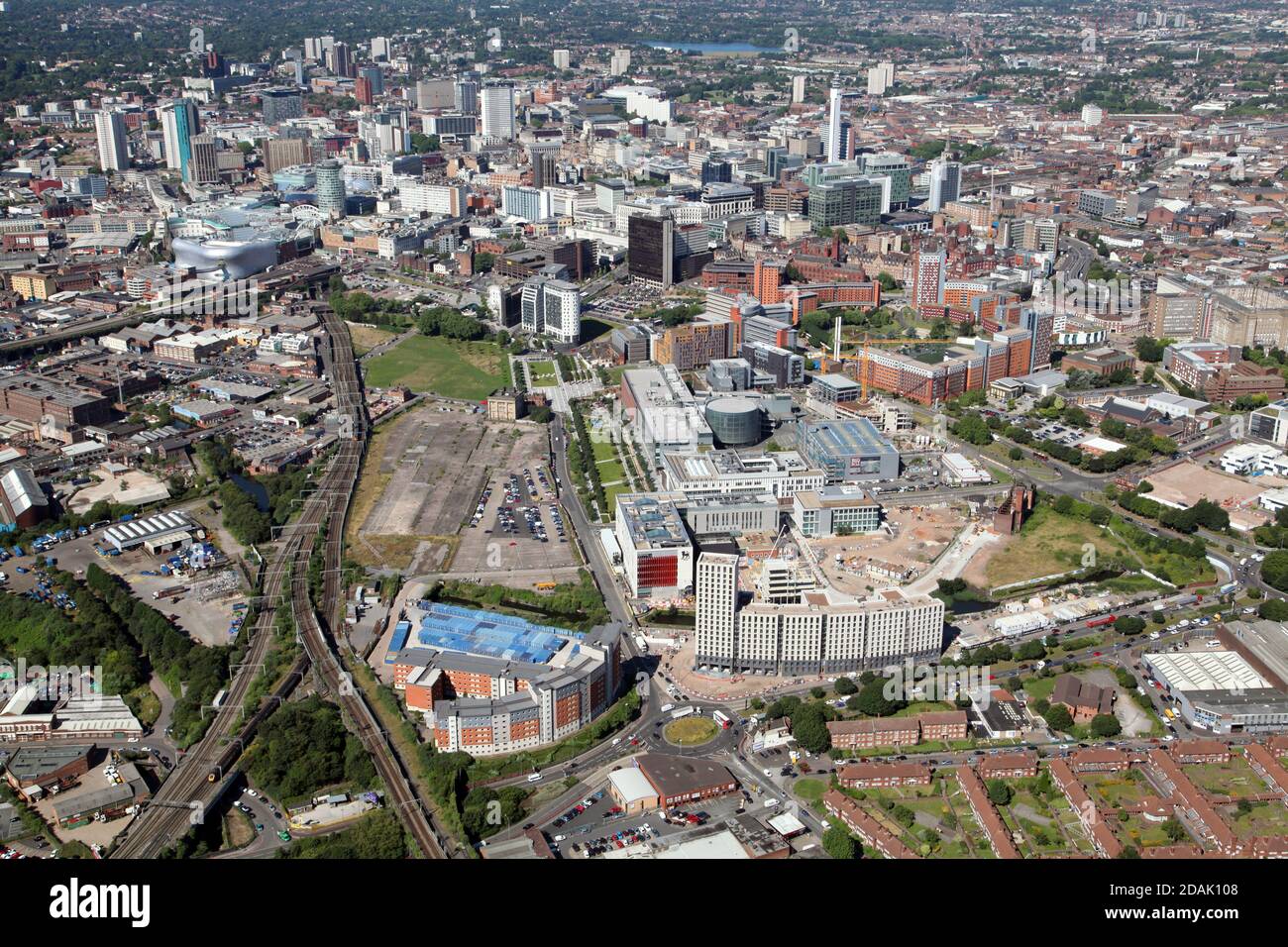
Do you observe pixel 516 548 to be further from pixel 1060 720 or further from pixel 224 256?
pixel 224 256

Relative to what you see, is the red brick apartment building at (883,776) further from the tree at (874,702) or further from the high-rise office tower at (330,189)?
the high-rise office tower at (330,189)

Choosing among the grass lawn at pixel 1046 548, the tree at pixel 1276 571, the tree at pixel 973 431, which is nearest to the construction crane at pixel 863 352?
the tree at pixel 973 431

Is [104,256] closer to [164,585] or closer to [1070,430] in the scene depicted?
[164,585]

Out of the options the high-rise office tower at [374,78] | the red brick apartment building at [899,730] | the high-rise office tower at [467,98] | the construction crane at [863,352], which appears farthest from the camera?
the high-rise office tower at [374,78]

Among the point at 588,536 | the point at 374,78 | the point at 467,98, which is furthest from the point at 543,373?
the point at 374,78

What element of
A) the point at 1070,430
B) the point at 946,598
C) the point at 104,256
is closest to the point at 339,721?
the point at 946,598
